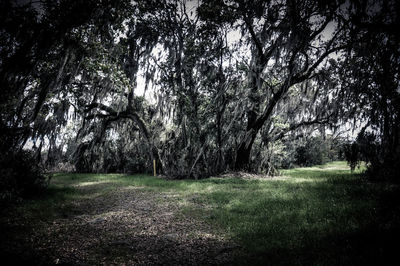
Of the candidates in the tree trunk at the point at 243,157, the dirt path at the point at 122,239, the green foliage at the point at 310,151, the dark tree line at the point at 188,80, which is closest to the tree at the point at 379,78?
the dark tree line at the point at 188,80

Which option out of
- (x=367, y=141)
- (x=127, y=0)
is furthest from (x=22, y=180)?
(x=367, y=141)

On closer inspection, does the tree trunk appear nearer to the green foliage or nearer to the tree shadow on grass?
the tree shadow on grass

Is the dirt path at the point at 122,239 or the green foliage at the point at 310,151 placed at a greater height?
the green foliage at the point at 310,151

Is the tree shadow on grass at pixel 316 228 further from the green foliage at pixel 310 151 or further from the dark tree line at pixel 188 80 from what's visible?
the green foliage at pixel 310 151

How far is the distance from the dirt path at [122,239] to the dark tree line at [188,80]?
3733 mm

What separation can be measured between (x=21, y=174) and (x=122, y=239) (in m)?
5.07

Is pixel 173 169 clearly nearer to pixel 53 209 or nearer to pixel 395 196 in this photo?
pixel 53 209

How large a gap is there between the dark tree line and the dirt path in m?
3.73

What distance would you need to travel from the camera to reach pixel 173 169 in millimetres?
13172

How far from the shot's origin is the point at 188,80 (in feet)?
41.1

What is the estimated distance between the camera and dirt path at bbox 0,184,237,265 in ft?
9.79

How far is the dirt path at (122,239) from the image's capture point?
298cm

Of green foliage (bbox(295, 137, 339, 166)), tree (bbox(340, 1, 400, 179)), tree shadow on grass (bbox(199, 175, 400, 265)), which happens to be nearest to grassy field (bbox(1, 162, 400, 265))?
tree shadow on grass (bbox(199, 175, 400, 265))

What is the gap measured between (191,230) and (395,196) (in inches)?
166
